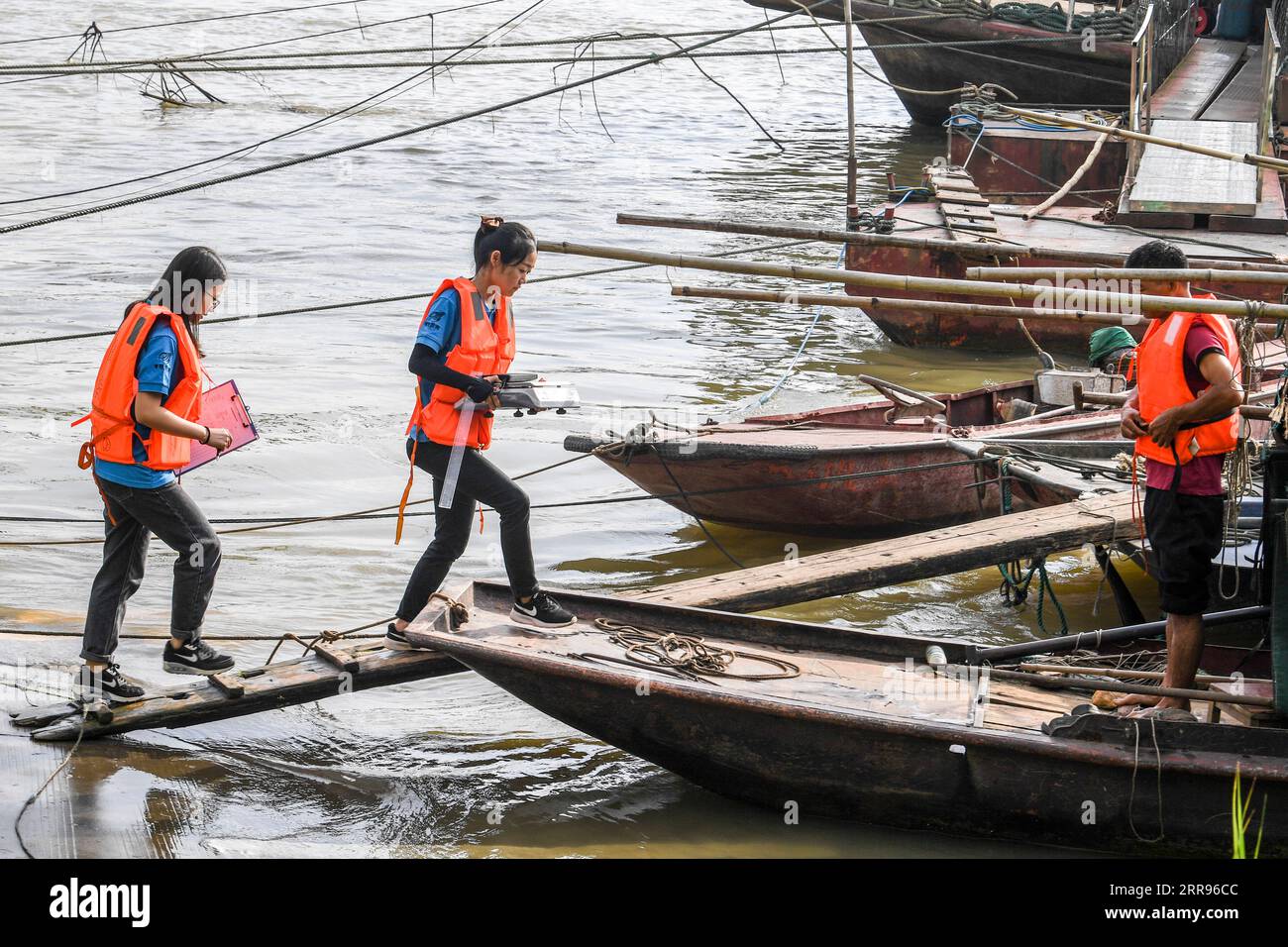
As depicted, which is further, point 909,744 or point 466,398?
point 466,398

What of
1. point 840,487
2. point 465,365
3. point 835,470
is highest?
point 465,365

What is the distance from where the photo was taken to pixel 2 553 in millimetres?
8250

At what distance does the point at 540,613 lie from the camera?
5.86 meters

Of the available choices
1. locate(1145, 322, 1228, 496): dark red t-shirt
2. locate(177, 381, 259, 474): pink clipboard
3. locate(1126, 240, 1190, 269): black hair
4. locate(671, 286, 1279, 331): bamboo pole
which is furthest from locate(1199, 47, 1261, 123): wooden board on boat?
locate(177, 381, 259, 474): pink clipboard

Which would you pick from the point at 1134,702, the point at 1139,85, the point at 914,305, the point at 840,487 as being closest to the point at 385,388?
the point at 840,487

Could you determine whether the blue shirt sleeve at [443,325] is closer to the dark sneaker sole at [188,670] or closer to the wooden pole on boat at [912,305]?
the wooden pole on boat at [912,305]

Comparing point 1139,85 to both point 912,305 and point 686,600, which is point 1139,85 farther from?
point 912,305

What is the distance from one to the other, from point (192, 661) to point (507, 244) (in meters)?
2.08

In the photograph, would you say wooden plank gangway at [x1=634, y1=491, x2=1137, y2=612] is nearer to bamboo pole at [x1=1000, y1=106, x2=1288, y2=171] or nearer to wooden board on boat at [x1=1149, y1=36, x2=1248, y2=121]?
bamboo pole at [x1=1000, y1=106, x2=1288, y2=171]

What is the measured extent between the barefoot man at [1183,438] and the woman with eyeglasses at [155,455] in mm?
3336

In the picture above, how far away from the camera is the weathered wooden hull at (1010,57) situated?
21984 mm

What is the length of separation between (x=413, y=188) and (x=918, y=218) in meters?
10.6

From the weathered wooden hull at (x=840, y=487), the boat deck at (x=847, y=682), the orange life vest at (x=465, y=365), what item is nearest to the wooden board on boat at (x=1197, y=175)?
the weathered wooden hull at (x=840, y=487)

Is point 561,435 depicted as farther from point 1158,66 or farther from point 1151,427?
point 1158,66
